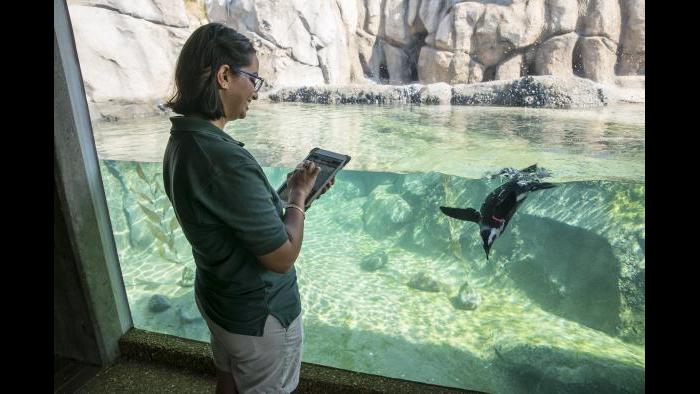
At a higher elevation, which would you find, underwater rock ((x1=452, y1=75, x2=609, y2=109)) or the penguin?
underwater rock ((x1=452, y1=75, x2=609, y2=109))

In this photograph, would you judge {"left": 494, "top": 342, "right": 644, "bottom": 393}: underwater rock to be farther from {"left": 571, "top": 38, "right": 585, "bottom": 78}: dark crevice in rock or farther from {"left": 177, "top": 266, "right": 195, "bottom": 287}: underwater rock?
{"left": 177, "top": 266, "right": 195, "bottom": 287}: underwater rock

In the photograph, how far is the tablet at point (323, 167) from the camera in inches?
72.8

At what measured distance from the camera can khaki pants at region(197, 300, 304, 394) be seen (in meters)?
1.68

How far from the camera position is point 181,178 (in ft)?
4.82

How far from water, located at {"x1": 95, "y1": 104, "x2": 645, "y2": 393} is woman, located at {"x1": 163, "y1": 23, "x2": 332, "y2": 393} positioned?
2.18 m

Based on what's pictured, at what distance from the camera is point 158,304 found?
15.5 ft

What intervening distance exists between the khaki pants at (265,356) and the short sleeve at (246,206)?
411mm

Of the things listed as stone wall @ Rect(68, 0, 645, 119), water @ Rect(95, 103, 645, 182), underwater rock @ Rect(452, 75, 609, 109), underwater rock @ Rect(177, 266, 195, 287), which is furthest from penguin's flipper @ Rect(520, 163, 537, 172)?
underwater rock @ Rect(177, 266, 195, 287)

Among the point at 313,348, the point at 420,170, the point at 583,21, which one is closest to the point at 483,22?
the point at 583,21

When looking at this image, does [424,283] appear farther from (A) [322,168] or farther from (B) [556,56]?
(A) [322,168]

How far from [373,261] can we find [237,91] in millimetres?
5224

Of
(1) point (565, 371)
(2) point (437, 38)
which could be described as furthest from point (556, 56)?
(1) point (565, 371)
